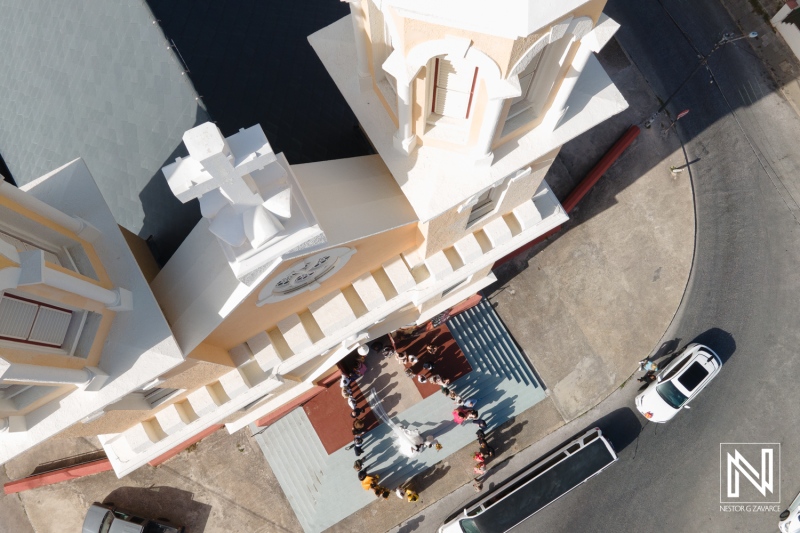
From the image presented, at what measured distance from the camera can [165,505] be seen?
22.9 meters

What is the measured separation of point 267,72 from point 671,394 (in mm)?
19773

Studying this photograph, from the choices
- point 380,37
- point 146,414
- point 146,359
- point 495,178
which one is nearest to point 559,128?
point 495,178

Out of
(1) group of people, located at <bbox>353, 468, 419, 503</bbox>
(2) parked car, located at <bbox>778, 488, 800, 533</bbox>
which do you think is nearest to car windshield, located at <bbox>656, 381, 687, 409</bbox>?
(2) parked car, located at <bbox>778, 488, 800, 533</bbox>

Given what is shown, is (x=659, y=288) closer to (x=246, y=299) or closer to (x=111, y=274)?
(x=246, y=299)

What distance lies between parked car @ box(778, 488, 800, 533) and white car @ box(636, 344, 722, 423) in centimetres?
569

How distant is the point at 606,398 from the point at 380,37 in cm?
1924

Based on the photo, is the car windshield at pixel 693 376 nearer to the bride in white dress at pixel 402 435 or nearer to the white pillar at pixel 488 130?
the bride in white dress at pixel 402 435

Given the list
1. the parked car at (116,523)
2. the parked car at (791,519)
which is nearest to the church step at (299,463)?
the parked car at (116,523)

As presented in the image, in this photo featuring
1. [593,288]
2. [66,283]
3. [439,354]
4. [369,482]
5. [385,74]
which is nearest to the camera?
[66,283]

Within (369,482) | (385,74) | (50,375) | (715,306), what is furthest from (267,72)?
(715,306)

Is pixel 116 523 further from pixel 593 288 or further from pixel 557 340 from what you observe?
pixel 593 288
